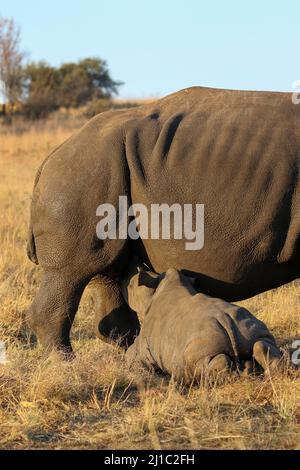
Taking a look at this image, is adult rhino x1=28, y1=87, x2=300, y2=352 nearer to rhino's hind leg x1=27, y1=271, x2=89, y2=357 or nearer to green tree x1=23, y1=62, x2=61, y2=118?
rhino's hind leg x1=27, y1=271, x2=89, y2=357

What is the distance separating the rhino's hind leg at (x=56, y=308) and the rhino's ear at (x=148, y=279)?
14.7 inches

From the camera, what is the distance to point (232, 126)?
19.9ft

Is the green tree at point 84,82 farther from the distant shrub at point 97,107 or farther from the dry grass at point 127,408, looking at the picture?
the dry grass at point 127,408

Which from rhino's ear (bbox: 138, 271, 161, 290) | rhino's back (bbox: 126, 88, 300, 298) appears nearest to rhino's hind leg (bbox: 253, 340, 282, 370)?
rhino's back (bbox: 126, 88, 300, 298)

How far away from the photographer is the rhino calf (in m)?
5.03

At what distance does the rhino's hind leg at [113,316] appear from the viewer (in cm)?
670

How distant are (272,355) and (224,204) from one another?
3.95 ft

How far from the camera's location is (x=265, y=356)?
5027 mm

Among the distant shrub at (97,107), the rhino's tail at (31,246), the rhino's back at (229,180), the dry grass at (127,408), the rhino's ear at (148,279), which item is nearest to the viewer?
the dry grass at (127,408)

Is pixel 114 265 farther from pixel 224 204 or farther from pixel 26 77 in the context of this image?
pixel 26 77

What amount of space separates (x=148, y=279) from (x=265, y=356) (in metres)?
1.32

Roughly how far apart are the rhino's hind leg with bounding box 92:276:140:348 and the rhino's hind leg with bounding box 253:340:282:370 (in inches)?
70.2

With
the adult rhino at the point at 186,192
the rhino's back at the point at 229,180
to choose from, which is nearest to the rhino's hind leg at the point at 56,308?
the adult rhino at the point at 186,192
